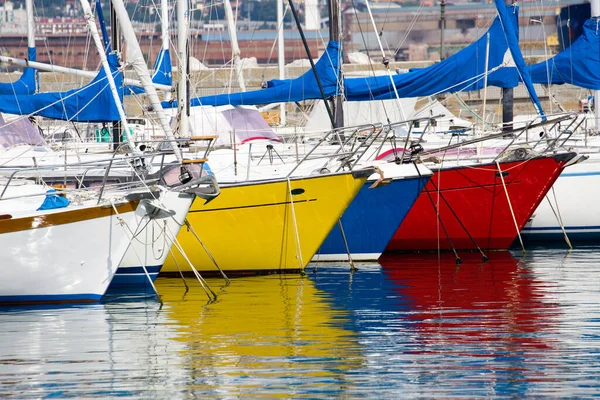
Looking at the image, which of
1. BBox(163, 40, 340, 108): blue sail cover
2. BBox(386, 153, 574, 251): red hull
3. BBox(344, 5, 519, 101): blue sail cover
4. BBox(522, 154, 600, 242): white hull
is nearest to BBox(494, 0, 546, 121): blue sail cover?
BBox(344, 5, 519, 101): blue sail cover

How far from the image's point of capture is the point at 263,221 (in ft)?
53.0

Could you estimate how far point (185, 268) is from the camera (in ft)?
54.0

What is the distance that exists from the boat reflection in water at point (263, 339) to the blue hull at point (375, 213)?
2515mm

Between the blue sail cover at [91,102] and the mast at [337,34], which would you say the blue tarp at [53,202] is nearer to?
the blue sail cover at [91,102]

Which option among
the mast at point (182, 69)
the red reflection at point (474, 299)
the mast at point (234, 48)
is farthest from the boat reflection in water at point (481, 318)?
the mast at point (234, 48)

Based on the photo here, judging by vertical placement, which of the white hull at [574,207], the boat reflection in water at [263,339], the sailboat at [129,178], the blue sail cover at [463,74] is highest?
the blue sail cover at [463,74]

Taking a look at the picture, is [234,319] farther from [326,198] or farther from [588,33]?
[588,33]

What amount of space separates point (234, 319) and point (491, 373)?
383 centimetres

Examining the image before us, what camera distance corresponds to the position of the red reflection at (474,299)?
11.1 m

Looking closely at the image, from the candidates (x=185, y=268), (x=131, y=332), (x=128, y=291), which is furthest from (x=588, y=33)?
(x=131, y=332)

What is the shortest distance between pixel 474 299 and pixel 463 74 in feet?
24.7

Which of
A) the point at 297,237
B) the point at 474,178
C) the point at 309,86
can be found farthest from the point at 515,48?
the point at 297,237

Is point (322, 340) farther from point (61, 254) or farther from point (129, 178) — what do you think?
point (129, 178)

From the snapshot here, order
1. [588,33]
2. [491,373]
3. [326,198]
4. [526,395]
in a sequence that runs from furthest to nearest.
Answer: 1. [588,33]
2. [326,198]
3. [491,373]
4. [526,395]
